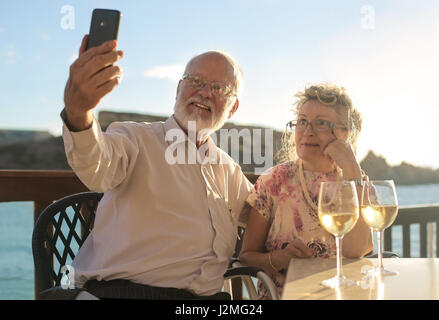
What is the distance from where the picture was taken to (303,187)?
1818 mm

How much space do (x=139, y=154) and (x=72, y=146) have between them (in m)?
0.48

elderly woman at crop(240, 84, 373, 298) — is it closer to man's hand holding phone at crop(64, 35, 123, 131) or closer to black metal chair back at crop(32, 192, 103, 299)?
black metal chair back at crop(32, 192, 103, 299)

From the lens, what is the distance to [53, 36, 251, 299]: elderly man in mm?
1594

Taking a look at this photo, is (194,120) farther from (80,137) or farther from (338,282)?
(338,282)

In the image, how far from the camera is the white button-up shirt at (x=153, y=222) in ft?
5.31

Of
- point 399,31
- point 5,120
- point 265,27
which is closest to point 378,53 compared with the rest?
point 399,31

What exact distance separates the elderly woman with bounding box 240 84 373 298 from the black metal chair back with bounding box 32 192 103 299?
0.72 m

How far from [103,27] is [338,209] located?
825mm

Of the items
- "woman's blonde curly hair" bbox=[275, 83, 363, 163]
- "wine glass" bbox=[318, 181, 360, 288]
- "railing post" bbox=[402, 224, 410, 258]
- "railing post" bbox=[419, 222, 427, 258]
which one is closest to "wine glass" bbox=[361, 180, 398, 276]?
"wine glass" bbox=[318, 181, 360, 288]

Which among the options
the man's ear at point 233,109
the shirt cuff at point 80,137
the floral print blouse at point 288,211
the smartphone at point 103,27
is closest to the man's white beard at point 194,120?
the man's ear at point 233,109

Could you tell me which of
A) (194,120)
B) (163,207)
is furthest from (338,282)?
(194,120)

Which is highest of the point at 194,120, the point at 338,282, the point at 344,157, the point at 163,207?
the point at 194,120

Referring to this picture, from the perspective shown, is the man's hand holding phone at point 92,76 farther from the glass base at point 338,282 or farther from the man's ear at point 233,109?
the man's ear at point 233,109

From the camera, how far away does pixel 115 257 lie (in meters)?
1.62
